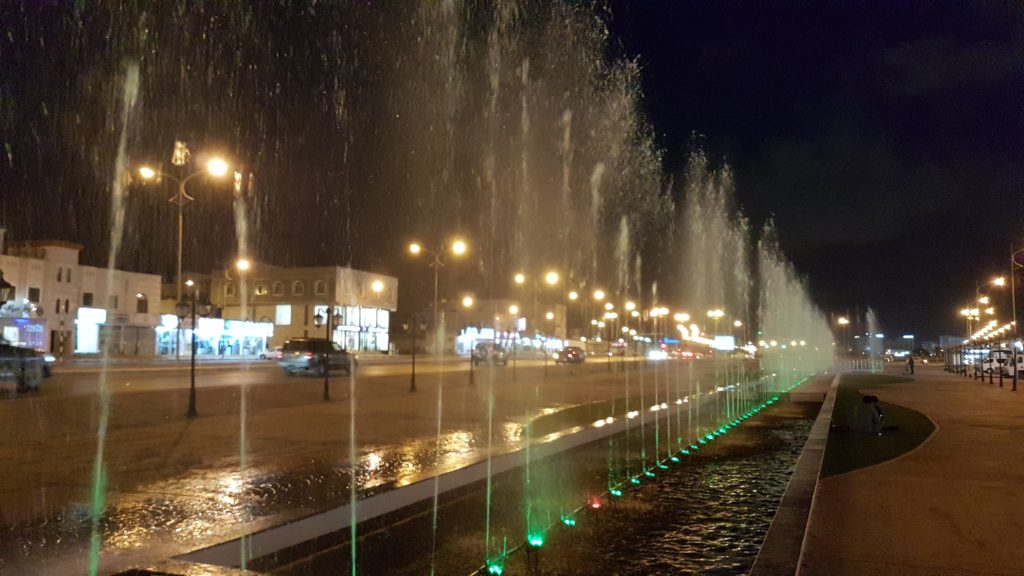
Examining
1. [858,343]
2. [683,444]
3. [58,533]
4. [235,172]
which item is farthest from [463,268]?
[58,533]

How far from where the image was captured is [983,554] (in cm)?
627

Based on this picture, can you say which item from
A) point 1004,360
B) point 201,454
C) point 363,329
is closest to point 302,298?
point 363,329

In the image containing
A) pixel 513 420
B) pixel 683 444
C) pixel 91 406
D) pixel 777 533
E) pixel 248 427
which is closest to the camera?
pixel 777 533

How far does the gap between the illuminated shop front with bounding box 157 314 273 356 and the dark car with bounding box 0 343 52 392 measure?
122ft

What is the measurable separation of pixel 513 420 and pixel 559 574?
10410 mm

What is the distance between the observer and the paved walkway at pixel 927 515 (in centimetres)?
607

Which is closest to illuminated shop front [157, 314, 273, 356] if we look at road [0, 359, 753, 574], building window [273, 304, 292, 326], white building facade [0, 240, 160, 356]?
white building facade [0, 240, 160, 356]

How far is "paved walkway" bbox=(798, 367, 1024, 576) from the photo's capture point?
6.07 m

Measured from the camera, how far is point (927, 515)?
763 cm

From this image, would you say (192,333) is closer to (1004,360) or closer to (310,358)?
(310,358)

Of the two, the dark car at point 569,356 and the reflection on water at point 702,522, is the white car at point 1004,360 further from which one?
the reflection on water at point 702,522

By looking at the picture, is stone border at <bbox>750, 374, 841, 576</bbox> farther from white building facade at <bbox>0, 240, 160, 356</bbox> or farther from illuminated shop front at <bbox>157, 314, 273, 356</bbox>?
illuminated shop front at <bbox>157, 314, 273, 356</bbox>

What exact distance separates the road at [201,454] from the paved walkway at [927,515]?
431 centimetres

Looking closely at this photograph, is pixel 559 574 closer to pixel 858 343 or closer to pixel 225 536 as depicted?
pixel 225 536
